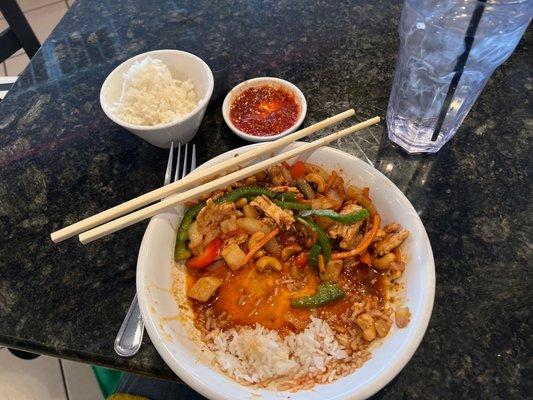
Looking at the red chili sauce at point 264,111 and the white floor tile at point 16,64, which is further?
the white floor tile at point 16,64

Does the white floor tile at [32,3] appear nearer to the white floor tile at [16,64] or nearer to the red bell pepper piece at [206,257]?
the white floor tile at [16,64]

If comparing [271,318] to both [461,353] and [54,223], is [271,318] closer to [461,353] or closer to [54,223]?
[461,353]

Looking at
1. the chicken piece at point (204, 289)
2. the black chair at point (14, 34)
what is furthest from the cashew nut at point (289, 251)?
the black chair at point (14, 34)

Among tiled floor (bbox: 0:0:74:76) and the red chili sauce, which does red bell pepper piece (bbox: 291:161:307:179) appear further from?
tiled floor (bbox: 0:0:74:76)

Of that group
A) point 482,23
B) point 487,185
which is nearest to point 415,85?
point 482,23

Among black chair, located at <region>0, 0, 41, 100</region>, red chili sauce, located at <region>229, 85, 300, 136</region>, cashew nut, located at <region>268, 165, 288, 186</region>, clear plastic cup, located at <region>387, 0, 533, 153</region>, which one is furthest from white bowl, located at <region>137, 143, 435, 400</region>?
black chair, located at <region>0, 0, 41, 100</region>

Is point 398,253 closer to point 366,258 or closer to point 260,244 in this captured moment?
point 366,258

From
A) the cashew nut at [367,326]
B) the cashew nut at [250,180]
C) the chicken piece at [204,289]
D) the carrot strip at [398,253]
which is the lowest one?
the cashew nut at [367,326]
